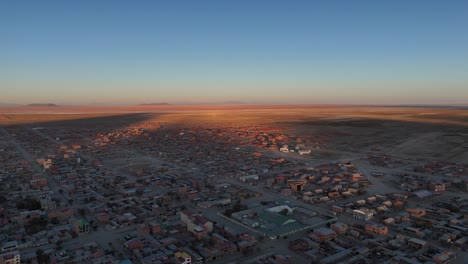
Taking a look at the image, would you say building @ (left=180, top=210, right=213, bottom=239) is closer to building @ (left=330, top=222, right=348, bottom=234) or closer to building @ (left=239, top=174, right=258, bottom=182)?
building @ (left=330, top=222, right=348, bottom=234)

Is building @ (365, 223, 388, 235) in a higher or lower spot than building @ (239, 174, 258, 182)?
lower

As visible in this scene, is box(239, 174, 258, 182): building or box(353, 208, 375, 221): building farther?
box(239, 174, 258, 182): building

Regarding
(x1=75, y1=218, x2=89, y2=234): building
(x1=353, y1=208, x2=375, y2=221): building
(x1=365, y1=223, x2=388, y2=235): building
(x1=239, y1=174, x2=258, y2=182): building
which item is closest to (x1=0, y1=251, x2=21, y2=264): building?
(x1=75, y1=218, x2=89, y2=234): building

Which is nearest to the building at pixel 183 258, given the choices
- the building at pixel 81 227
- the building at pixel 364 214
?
the building at pixel 81 227

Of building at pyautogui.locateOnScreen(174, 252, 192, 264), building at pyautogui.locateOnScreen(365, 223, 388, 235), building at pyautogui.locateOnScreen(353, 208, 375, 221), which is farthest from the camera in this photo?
building at pyautogui.locateOnScreen(353, 208, 375, 221)

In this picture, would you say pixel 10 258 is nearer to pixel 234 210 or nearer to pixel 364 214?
pixel 234 210

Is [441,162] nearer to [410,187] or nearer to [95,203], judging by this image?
[410,187]

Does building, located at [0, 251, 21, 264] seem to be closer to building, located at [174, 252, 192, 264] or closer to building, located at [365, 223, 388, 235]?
building, located at [174, 252, 192, 264]

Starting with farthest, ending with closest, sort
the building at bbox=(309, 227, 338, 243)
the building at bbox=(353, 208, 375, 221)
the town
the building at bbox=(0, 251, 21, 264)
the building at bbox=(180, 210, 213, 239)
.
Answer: the building at bbox=(353, 208, 375, 221), the building at bbox=(180, 210, 213, 239), the building at bbox=(309, 227, 338, 243), the town, the building at bbox=(0, 251, 21, 264)
